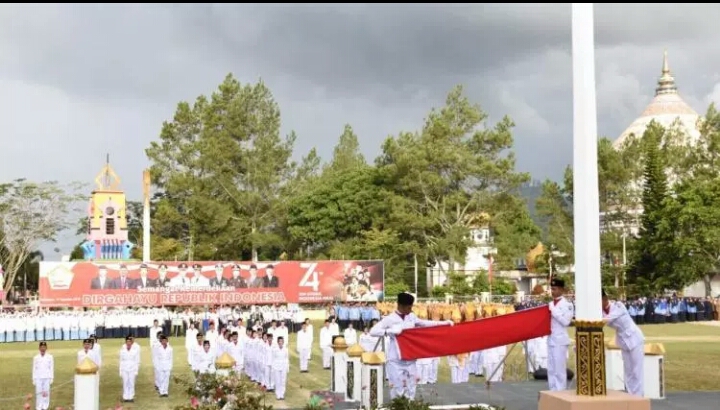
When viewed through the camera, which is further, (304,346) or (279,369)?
(304,346)

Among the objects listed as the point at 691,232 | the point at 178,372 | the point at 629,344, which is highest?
the point at 691,232

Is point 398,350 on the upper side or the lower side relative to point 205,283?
lower

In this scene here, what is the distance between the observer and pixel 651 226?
128 feet

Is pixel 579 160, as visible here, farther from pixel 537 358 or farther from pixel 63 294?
pixel 63 294

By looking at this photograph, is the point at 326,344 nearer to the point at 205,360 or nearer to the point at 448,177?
the point at 205,360

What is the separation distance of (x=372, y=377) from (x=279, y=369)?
480 cm

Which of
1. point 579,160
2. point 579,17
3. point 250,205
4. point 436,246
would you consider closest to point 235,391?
point 579,160

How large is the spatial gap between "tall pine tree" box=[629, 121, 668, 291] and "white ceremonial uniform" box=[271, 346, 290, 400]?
2775 centimetres

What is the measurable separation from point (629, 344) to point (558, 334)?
977 millimetres

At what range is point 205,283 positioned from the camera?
103 ft

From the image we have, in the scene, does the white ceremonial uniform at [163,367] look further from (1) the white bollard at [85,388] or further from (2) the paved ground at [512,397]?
(1) the white bollard at [85,388]

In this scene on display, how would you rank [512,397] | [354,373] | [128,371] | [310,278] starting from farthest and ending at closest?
[310,278] < [128,371] < [512,397] < [354,373]

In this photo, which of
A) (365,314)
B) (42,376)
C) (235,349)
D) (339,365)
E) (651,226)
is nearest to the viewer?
(339,365)

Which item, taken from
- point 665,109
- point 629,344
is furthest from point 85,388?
point 665,109
